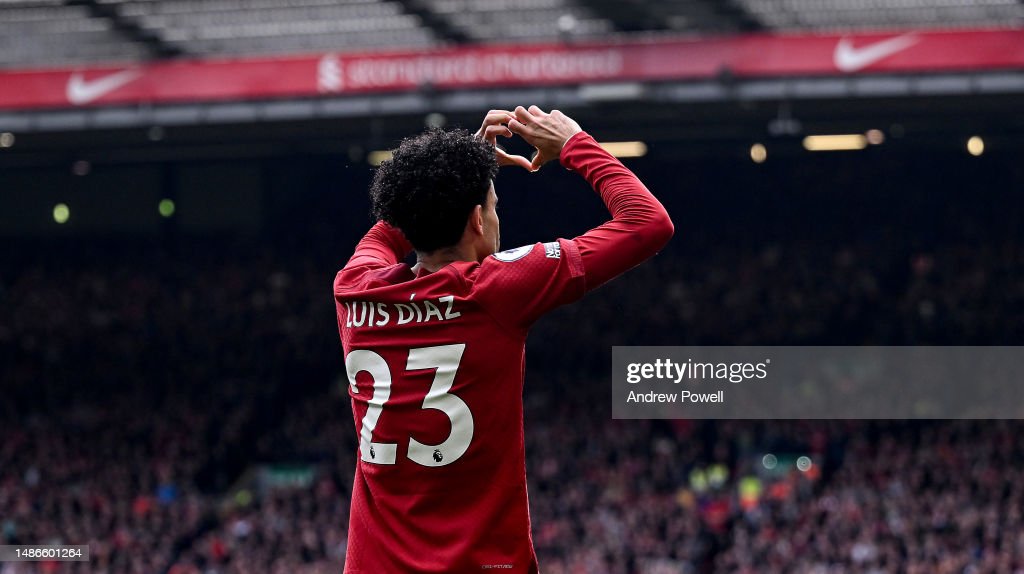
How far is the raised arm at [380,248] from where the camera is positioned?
9.18 ft

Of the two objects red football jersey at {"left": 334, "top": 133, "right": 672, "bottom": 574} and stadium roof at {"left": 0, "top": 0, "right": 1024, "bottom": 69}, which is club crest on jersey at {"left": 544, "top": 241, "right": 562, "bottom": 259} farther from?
stadium roof at {"left": 0, "top": 0, "right": 1024, "bottom": 69}

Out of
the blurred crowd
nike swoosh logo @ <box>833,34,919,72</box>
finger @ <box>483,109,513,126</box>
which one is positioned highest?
finger @ <box>483,109,513,126</box>

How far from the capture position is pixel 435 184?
8.16ft

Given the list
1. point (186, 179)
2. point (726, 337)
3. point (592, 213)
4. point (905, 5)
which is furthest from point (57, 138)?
point (905, 5)

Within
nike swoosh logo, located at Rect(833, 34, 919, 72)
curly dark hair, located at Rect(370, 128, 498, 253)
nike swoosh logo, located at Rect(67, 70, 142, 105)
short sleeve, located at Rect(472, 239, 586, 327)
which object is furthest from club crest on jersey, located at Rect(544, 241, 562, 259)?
nike swoosh logo, located at Rect(67, 70, 142, 105)

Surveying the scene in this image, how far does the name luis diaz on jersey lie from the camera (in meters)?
2.51

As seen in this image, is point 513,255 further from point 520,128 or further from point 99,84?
point 99,84

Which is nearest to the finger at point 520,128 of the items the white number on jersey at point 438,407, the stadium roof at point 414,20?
the white number on jersey at point 438,407

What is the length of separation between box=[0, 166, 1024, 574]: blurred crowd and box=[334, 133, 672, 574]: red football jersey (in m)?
16.6

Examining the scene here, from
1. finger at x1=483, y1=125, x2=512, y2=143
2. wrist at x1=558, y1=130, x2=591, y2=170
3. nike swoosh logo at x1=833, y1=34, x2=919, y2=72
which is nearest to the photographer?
wrist at x1=558, y1=130, x2=591, y2=170

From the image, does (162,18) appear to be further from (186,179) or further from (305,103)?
(186,179)

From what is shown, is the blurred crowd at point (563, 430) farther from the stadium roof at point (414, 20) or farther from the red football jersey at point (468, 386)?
the red football jersey at point (468, 386)

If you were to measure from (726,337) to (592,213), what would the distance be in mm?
4691

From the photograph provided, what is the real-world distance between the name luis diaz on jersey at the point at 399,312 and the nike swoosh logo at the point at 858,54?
1690cm
